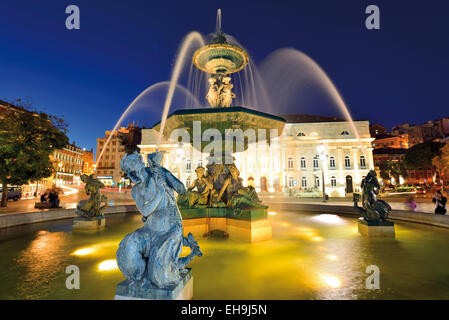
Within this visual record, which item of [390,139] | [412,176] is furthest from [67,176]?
[390,139]

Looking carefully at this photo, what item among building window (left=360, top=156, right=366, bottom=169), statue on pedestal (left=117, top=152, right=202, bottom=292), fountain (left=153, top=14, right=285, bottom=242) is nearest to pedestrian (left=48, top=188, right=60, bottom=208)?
fountain (left=153, top=14, right=285, bottom=242)

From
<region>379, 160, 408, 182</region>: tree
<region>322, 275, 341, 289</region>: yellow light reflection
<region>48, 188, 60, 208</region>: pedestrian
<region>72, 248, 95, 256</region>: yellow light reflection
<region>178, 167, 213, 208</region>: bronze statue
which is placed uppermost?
<region>379, 160, 408, 182</region>: tree

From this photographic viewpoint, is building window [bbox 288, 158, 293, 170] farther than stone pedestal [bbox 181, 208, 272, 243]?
Yes

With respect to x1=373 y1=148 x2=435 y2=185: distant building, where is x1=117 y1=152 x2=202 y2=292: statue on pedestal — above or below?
below

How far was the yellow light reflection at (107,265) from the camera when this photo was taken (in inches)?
140

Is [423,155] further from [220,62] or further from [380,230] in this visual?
[220,62]

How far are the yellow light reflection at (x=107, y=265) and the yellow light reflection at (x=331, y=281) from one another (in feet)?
10.5

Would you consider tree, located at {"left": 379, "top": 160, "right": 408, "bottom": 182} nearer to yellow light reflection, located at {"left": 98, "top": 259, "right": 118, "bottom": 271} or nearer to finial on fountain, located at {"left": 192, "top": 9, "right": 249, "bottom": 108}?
finial on fountain, located at {"left": 192, "top": 9, "right": 249, "bottom": 108}

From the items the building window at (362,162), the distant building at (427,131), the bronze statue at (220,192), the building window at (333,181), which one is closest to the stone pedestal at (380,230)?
the bronze statue at (220,192)

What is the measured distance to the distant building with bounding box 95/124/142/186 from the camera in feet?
241

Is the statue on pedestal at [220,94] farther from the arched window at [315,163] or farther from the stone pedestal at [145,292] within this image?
the arched window at [315,163]

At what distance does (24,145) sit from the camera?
13.6 meters

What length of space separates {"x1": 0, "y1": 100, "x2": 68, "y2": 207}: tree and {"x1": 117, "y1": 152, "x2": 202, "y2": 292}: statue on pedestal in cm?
1551
